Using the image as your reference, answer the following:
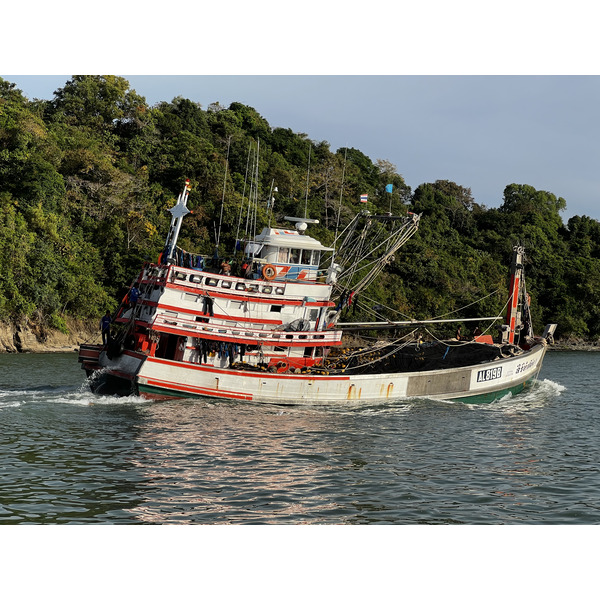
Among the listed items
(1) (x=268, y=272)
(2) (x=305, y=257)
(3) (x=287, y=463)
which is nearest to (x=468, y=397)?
(2) (x=305, y=257)

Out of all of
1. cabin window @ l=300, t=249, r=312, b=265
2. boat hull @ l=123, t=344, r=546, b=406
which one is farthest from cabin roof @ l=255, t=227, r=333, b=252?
boat hull @ l=123, t=344, r=546, b=406

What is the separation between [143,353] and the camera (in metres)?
26.0

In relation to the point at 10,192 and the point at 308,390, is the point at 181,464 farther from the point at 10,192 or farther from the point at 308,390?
the point at 10,192

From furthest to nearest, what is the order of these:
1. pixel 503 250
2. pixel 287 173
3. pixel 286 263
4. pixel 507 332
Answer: pixel 503 250
pixel 287 173
pixel 507 332
pixel 286 263

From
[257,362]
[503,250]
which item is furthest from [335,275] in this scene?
[503,250]

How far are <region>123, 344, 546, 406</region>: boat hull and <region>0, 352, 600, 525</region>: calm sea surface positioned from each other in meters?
0.75

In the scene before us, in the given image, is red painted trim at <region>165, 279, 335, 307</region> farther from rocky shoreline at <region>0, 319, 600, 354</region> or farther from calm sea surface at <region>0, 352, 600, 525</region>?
rocky shoreline at <region>0, 319, 600, 354</region>

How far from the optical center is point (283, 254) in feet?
97.8

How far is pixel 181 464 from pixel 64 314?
39.5 metres

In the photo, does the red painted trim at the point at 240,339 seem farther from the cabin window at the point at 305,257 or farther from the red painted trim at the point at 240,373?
the cabin window at the point at 305,257

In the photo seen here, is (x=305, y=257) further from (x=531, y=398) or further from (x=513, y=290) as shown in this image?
(x=531, y=398)

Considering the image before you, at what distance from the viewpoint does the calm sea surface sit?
555 inches

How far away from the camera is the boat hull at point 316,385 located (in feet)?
85.6

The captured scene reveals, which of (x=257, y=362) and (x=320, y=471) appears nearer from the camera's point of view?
(x=320, y=471)
